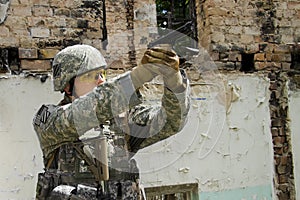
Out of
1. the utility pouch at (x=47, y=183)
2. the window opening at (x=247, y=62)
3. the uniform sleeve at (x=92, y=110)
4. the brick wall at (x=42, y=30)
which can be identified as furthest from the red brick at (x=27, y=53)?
the window opening at (x=247, y=62)

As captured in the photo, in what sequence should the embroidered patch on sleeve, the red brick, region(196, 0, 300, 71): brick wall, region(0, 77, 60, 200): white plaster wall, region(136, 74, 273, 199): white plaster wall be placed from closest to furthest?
1. the embroidered patch on sleeve
2. region(0, 77, 60, 200): white plaster wall
3. the red brick
4. region(136, 74, 273, 199): white plaster wall
5. region(196, 0, 300, 71): brick wall

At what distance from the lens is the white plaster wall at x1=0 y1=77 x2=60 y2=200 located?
329 cm

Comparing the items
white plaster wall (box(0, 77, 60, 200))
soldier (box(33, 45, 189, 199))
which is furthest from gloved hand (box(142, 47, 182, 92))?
white plaster wall (box(0, 77, 60, 200))

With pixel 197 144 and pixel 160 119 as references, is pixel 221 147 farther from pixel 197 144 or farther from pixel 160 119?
pixel 160 119

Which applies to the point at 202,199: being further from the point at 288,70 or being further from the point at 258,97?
the point at 288,70

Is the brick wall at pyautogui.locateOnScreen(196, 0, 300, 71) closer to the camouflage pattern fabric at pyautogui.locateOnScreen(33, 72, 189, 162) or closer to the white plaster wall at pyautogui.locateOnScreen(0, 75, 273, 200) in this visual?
the white plaster wall at pyautogui.locateOnScreen(0, 75, 273, 200)

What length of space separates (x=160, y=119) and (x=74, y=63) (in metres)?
0.44

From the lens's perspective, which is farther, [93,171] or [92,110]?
[93,171]

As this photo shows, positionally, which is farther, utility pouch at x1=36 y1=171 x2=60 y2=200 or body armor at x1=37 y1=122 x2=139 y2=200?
utility pouch at x1=36 y1=171 x2=60 y2=200

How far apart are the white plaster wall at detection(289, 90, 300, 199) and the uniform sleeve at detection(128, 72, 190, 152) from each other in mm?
2283

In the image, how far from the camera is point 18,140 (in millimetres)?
3322

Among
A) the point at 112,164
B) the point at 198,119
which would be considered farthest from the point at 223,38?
the point at 112,164

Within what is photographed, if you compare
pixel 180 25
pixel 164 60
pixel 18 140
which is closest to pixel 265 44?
pixel 18 140

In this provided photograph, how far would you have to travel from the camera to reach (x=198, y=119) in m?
3.78
